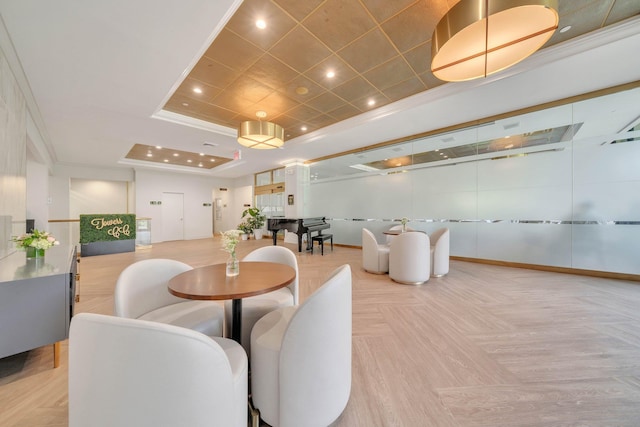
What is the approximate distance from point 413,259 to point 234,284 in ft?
10.6

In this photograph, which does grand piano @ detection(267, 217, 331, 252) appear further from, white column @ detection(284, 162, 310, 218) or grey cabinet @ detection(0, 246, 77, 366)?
grey cabinet @ detection(0, 246, 77, 366)

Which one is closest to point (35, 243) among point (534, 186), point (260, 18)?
point (260, 18)

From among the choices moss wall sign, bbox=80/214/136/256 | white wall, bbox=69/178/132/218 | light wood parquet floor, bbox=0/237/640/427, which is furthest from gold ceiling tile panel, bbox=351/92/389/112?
white wall, bbox=69/178/132/218

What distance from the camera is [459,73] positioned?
286 cm

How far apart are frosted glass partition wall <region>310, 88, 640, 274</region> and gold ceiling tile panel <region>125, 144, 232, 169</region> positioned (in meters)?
6.66

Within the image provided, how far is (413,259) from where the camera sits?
3930 mm

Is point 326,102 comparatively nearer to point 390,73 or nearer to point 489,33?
point 390,73

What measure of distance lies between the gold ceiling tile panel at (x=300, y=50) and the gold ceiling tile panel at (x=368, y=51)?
330 millimetres

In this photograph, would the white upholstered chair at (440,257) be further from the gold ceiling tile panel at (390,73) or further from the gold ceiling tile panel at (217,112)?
the gold ceiling tile panel at (217,112)

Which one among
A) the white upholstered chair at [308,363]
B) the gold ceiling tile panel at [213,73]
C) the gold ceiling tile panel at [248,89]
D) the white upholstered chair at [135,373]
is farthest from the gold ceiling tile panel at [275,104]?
the white upholstered chair at [135,373]

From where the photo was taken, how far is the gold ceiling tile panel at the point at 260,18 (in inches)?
101

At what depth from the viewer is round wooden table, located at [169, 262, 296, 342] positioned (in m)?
1.44

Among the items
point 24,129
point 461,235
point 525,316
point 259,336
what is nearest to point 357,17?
point 259,336

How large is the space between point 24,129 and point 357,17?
5.65 m
